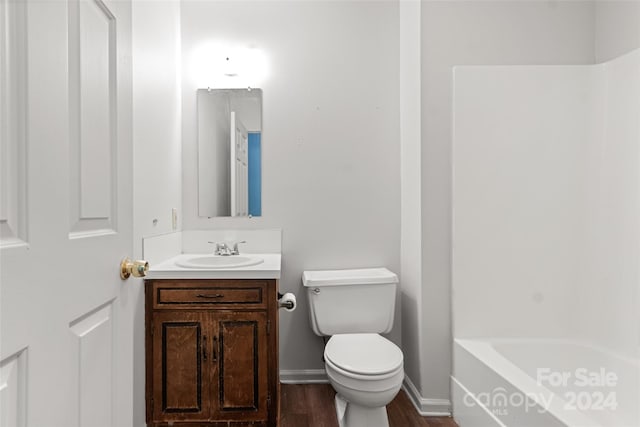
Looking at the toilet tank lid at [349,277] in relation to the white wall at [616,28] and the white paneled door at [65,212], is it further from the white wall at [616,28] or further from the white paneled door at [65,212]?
the white wall at [616,28]

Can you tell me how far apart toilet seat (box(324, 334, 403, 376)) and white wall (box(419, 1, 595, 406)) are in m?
0.35

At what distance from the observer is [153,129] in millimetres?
2023

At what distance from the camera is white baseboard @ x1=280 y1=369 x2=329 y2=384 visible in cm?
255

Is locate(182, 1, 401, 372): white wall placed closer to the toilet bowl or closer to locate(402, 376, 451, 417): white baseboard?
locate(402, 376, 451, 417): white baseboard

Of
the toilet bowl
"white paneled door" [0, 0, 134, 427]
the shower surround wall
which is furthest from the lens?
the shower surround wall

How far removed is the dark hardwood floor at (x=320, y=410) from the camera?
2.06m

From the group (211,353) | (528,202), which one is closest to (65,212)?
(211,353)

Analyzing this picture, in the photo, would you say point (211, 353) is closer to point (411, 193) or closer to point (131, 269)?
point (131, 269)

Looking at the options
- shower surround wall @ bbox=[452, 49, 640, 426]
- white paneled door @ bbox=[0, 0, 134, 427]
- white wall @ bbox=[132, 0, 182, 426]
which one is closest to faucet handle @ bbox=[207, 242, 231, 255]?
white wall @ bbox=[132, 0, 182, 426]

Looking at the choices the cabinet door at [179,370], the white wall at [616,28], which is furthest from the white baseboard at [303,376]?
the white wall at [616,28]

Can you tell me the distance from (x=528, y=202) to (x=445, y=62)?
89 cm

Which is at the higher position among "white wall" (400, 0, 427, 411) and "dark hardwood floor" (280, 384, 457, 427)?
"white wall" (400, 0, 427, 411)

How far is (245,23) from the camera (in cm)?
257

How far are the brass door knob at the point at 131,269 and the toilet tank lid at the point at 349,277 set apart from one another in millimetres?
1410
